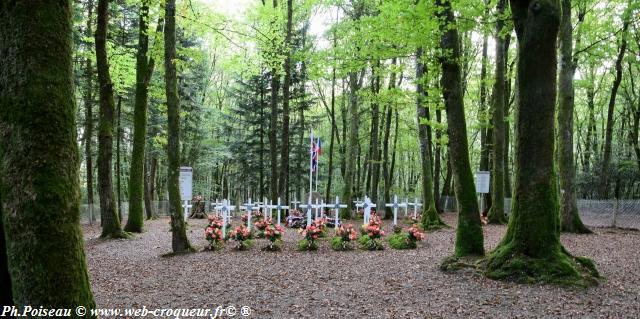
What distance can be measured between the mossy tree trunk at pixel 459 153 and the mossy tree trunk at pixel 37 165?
6.94 meters

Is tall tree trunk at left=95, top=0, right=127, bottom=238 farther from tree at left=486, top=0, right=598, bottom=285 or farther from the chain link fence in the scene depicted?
the chain link fence

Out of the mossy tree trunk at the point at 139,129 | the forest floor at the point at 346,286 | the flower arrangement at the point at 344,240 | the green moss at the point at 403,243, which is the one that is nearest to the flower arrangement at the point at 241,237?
the forest floor at the point at 346,286

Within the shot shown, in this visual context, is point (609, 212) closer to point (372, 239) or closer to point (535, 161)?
point (372, 239)

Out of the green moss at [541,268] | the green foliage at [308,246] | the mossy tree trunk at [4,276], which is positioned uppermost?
the mossy tree trunk at [4,276]

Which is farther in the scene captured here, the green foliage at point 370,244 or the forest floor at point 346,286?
the green foliage at point 370,244

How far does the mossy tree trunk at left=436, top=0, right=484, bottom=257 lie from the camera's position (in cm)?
827

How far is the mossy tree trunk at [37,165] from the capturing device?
2.70 meters

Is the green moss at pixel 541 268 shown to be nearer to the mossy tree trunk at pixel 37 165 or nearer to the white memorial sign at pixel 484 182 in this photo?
the mossy tree trunk at pixel 37 165

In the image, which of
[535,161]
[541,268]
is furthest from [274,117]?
[541,268]

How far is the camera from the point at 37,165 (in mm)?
2734

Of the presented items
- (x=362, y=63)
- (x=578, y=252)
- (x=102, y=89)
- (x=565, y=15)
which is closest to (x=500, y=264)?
(x=578, y=252)

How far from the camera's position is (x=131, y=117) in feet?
86.9

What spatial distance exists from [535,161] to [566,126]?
7566 millimetres

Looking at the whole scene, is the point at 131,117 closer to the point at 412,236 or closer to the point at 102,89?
the point at 102,89
